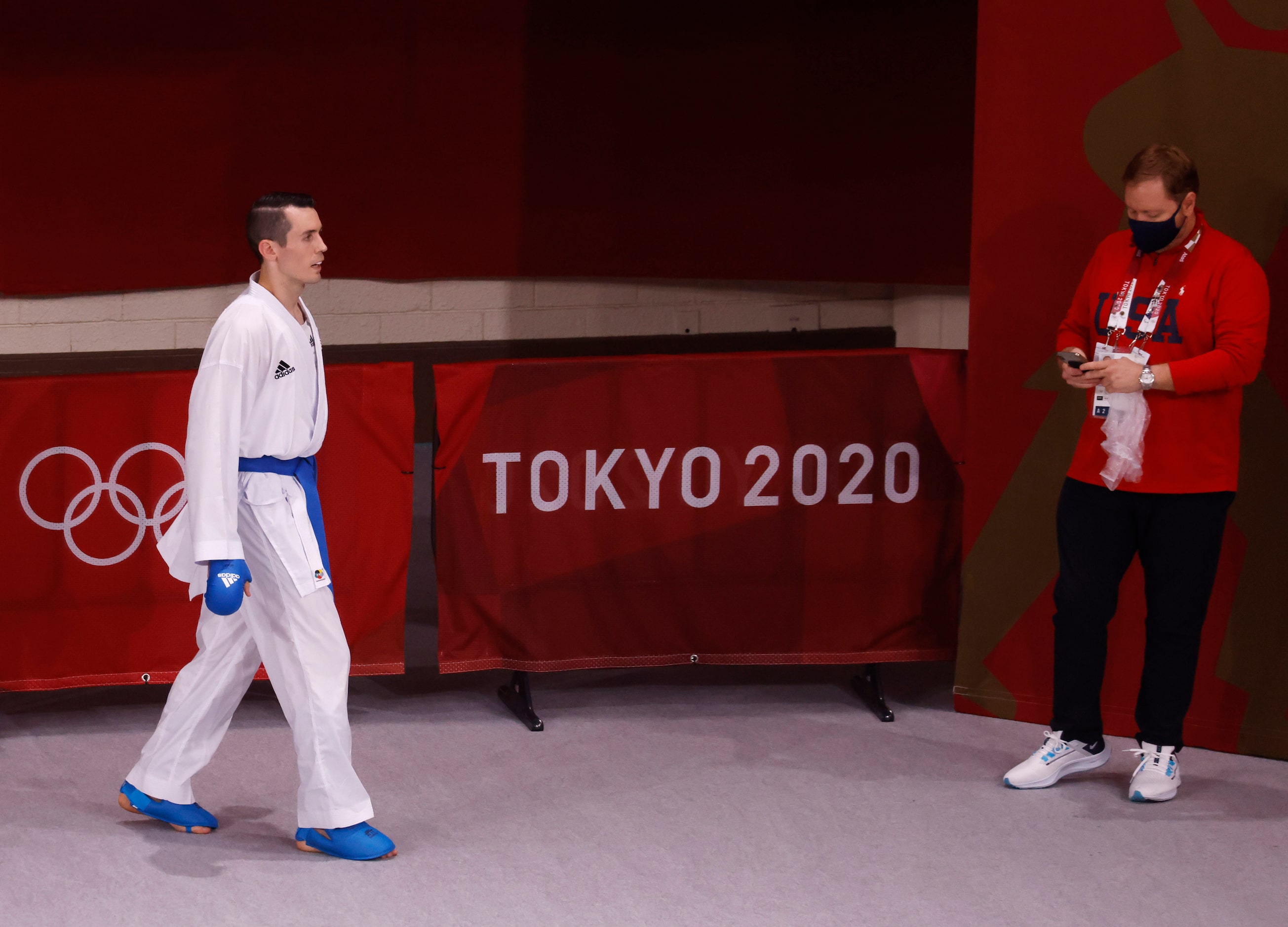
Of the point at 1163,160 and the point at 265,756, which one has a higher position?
the point at 1163,160

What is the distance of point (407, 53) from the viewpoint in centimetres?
→ 664

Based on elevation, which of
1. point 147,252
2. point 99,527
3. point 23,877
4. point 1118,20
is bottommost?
point 23,877

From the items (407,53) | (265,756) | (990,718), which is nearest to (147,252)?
(407,53)

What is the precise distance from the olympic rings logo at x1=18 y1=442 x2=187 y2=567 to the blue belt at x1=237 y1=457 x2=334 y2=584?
0.99 metres

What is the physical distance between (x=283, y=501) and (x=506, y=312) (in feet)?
13.4

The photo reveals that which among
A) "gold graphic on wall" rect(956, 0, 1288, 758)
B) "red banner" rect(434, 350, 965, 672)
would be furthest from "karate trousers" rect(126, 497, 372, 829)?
"gold graphic on wall" rect(956, 0, 1288, 758)

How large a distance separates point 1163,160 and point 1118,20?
31.6 inches

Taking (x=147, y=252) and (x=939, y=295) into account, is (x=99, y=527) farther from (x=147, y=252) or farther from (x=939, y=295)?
(x=939, y=295)

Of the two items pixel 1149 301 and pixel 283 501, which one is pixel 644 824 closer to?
pixel 283 501

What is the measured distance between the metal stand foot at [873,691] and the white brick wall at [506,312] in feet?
8.91

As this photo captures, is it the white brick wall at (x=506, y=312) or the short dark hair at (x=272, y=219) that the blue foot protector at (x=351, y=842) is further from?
the white brick wall at (x=506, y=312)

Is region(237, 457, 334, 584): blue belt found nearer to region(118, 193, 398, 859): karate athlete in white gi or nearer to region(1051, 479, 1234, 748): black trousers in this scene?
region(118, 193, 398, 859): karate athlete in white gi

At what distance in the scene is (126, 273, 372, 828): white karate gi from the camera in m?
3.13

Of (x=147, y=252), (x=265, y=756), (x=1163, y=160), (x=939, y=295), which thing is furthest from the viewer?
(x=939, y=295)
